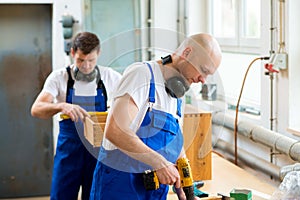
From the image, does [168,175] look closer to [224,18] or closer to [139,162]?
[139,162]

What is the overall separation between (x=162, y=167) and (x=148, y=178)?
83 millimetres

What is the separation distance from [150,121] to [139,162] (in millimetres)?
152

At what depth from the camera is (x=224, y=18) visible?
4219 millimetres

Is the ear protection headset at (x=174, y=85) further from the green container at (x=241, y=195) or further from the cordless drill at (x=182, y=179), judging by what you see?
the green container at (x=241, y=195)

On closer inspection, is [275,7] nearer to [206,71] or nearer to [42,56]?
[206,71]

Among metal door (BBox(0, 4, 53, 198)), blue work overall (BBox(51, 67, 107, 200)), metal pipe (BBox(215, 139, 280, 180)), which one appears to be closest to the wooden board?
blue work overall (BBox(51, 67, 107, 200))

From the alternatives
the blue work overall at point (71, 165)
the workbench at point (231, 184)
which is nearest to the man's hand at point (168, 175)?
the workbench at point (231, 184)

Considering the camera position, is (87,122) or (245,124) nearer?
(87,122)

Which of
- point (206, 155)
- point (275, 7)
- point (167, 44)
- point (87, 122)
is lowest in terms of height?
point (206, 155)

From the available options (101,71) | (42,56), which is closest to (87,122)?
(101,71)

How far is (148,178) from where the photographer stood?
188 cm

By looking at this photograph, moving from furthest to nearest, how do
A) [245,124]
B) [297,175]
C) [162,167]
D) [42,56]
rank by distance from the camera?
[42,56]
[245,124]
[297,175]
[162,167]

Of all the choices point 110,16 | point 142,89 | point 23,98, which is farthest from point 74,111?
point 23,98

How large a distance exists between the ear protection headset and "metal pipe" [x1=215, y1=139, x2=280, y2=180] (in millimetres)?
1222
